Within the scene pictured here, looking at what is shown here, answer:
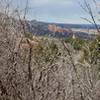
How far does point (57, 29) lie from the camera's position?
16.2 feet

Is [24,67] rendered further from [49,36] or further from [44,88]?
[49,36]

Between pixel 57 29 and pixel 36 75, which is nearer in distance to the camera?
pixel 57 29

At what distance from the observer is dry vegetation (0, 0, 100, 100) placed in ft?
17.8

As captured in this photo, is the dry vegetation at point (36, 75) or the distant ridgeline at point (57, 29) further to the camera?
the dry vegetation at point (36, 75)

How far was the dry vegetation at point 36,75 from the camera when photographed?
5430 mm

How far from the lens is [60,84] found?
5.79 meters

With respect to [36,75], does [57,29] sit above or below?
above

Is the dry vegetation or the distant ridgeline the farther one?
the dry vegetation

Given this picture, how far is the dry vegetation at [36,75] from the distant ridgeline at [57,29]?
0.58ft

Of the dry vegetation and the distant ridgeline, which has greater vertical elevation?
the distant ridgeline

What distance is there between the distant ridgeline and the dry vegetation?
0.58 feet

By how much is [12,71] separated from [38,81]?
352mm

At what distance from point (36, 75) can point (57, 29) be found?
0.95 meters

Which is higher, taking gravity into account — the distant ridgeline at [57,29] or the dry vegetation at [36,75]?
the distant ridgeline at [57,29]
